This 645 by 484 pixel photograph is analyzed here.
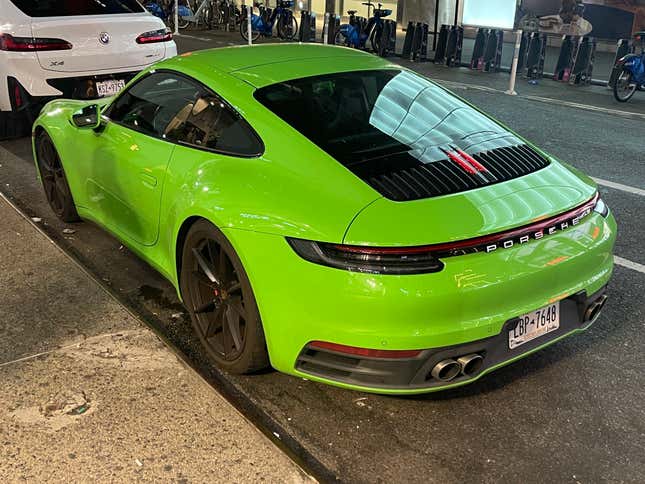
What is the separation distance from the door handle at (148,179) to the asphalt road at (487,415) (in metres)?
0.78

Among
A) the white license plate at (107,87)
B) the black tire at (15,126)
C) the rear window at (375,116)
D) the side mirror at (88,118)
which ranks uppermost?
the rear window at (375,116)

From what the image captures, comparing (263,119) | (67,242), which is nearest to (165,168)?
(263,119)

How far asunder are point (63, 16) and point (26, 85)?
2.73 ft

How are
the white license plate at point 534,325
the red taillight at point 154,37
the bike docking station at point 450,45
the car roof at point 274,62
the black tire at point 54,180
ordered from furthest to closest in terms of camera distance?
the bike docking station at point 450,45 → the red taillight at point 154,37 → the black tire at point 54,180 → the car roof at point 274,62 → the white license plate at point 534,325

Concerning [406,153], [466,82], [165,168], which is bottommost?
[466,82]

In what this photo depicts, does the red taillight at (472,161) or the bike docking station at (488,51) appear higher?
the red taillight at (472,161)

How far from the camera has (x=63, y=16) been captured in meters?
7.05

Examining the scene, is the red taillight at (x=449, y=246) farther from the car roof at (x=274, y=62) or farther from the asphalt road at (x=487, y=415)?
the car roof at (x=274, y=62)

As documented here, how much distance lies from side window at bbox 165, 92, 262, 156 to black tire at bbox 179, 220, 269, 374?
0.40 m

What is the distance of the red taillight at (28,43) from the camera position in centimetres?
679

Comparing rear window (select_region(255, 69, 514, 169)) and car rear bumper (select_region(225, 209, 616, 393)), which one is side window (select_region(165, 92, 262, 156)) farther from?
car rear bumper (select_region(225, 209, 616, 393))

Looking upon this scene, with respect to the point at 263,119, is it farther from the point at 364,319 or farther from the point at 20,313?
the point at 20,313

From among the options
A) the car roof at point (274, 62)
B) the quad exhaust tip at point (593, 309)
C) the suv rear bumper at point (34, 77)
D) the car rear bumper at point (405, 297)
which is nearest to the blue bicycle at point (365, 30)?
the suv rear bumper at point (34, 77)

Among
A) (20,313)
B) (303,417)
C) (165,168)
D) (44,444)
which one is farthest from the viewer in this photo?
(20,313)
